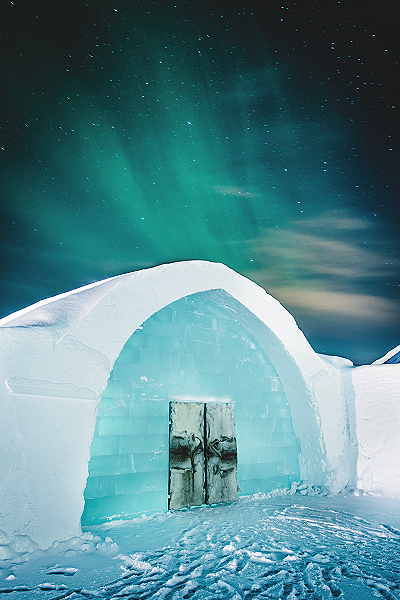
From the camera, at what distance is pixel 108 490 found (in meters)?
4.16

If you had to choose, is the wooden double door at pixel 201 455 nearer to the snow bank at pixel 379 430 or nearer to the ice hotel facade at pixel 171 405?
the ice hotel facade at pixel 171 405

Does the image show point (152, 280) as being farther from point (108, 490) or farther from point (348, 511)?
point (348, 511)

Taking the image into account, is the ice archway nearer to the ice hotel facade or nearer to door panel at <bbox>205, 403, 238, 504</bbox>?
the ice hotel facade

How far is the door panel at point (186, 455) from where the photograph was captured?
187 inches

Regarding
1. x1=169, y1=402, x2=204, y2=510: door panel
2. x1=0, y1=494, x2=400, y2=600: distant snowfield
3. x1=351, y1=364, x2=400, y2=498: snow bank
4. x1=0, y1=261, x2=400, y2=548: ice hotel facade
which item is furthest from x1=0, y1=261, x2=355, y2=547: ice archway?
x1=351, y1=364, x2=400, y2=498: snow bank

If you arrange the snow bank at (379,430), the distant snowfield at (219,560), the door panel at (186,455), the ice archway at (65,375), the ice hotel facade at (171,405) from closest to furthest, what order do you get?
the distant snowfield at (219,560) → the ice archway at (65,375) → the ice hotel facade at (171,405) → the door panel at (186,455) → the snow bank at (379,430)

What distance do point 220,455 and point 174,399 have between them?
3.49 ft

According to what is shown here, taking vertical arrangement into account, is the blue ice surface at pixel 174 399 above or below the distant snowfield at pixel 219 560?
above

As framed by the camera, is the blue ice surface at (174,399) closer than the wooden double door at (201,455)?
Yes

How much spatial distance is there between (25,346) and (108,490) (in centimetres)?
184

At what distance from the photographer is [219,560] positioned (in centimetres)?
311

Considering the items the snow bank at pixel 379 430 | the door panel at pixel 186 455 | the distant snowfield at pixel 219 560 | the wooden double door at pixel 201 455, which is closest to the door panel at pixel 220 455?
the wooden double door at pixel 201 455

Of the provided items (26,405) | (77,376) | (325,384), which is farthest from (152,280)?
(325,384)

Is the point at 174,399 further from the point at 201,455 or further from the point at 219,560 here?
the point at 219,560
